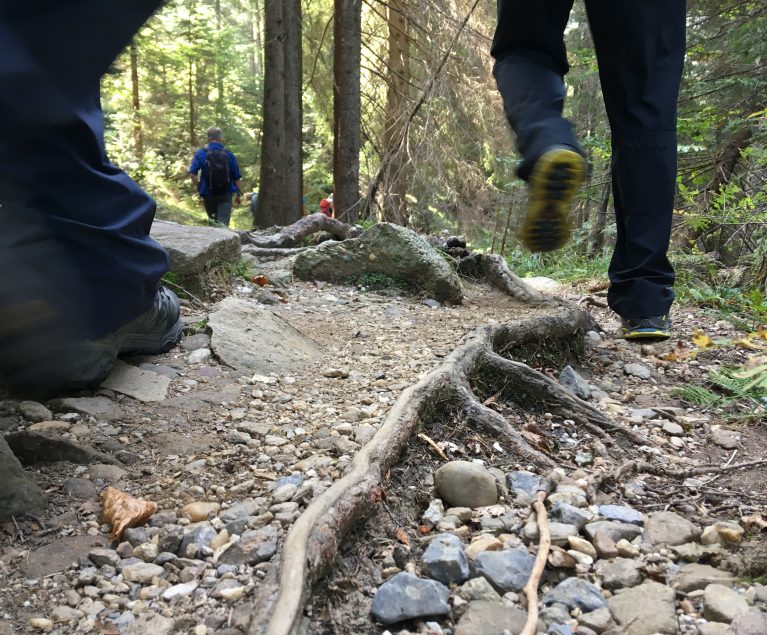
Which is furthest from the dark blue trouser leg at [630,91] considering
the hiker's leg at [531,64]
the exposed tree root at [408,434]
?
the exposed tree root at [408,434]

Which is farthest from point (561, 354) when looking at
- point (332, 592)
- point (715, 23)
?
point (715, 23)

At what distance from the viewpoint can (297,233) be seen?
6078 millimetres

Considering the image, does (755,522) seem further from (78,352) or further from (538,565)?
(78,352)

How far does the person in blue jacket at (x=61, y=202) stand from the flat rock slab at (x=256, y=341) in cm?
80

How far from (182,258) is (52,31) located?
2.14 metres

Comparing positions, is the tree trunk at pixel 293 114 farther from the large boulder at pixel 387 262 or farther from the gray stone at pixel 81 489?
the gray stone at pixel 81 489

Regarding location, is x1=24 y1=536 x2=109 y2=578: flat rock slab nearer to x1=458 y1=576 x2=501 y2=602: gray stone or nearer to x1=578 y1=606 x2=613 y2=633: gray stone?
x1=458 y1=576 x2=501 y2=602: gray stone

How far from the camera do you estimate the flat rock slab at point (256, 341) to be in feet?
8.92

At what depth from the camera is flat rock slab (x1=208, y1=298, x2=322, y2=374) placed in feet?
8.92

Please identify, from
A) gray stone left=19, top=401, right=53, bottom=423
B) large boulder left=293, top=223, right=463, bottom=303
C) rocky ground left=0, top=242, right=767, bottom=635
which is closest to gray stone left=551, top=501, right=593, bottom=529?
rocky ground left=0, top=242, right=767, bottom=635

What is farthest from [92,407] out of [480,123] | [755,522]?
[480,123]

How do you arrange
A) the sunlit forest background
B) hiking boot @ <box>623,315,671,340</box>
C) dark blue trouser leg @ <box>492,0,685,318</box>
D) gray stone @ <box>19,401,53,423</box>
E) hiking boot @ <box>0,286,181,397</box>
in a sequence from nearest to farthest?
hiking boot @ <box>0,286,181,397</box>
gray stone @ <box>19,401,53,423</box>
dark blue trouser leg @ <box>492,0,685,318</box>
hiking boot @ <box>623,315,671,340</box>
the sunlit forest background

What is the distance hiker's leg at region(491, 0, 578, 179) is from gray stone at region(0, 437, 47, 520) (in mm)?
1673

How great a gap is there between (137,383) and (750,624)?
2010mm
